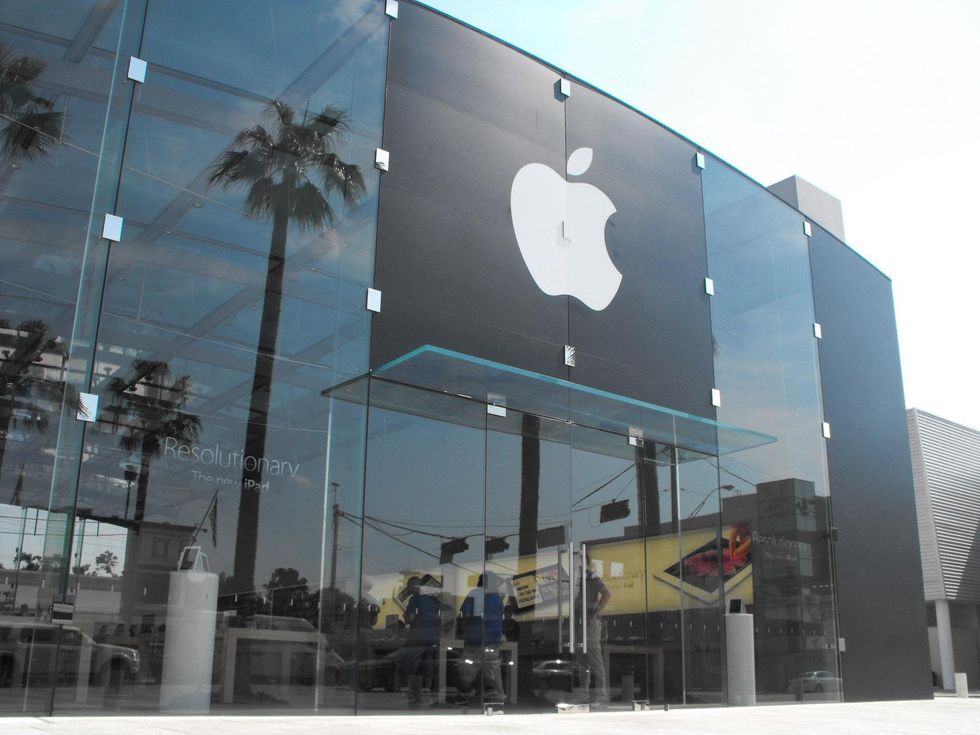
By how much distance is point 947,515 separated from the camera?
31.7m

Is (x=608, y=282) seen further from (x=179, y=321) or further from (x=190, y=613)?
(x=190, y=613)

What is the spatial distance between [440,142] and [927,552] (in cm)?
2770

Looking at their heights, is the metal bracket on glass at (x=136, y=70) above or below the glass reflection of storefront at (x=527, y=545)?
A: above

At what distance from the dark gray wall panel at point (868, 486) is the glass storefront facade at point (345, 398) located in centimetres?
161

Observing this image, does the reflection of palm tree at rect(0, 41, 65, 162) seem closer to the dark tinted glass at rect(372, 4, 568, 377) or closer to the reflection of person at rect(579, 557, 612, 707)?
the dark tinted glass at rect(372, 4, 568, 377)

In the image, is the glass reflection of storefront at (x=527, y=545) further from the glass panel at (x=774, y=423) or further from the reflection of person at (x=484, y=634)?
the glass panel at (x=774, y=423)

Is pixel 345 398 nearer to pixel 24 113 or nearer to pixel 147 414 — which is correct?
pixel 147 414

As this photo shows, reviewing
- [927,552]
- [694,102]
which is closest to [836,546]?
[694,102]

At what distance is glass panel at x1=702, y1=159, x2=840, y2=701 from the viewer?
12.1m

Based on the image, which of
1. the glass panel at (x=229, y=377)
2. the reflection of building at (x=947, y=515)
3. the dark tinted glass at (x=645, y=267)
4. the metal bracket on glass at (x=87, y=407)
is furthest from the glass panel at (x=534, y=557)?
the reflection of building at (x=947, y=515)

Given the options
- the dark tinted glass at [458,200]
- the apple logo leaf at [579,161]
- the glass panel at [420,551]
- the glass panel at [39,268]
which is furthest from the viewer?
the apple logo leaf at [579,161]

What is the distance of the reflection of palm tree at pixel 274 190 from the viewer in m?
7.60

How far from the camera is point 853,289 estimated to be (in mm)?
15562

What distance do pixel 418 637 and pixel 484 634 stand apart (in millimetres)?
735
